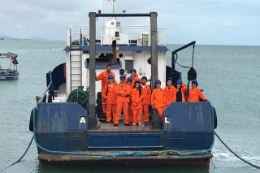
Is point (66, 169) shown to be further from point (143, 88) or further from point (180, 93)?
point (180, 93)

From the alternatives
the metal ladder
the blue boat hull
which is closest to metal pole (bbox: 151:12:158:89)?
the blue boat hull

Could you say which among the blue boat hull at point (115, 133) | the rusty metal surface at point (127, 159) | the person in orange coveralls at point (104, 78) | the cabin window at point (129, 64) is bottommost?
the rusty metal surface at point (127, 159)

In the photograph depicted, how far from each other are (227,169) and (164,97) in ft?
10.2

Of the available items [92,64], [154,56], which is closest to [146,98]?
[154,56]

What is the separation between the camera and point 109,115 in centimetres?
1017

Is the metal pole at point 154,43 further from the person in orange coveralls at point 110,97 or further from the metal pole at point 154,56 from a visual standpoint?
the person in orange coveralls at point 110,97

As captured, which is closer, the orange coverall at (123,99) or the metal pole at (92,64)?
the metal pole at (92,64)

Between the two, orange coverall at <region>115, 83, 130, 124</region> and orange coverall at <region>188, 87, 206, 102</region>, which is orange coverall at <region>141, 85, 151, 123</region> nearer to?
orange coverall at <region>115, 83, 130, 124</region>

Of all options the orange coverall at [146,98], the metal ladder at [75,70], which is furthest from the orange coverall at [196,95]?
the metal ladder at [75,70]

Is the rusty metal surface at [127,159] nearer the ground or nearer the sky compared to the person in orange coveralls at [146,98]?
nearer the ground

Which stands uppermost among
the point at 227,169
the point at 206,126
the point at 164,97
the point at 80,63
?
the point at 80,63

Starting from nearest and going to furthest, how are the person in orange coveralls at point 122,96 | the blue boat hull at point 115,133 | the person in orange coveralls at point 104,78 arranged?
the blue boat hull at point 115,133, the person in orange coveralls at point 122,96, the person in orange coveralls at point 104,78

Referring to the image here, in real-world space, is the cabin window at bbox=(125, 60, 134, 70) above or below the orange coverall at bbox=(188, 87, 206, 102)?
above

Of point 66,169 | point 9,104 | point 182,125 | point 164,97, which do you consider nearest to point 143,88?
point 164,97
